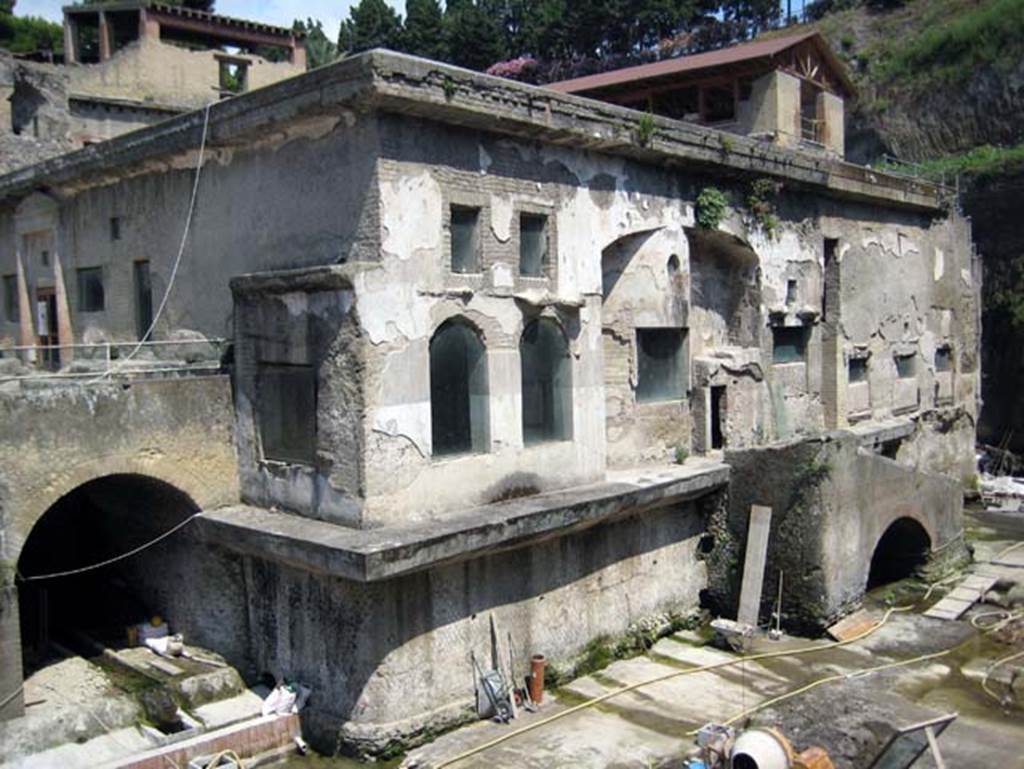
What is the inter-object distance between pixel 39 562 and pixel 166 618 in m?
2.10

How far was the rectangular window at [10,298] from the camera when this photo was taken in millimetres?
17078

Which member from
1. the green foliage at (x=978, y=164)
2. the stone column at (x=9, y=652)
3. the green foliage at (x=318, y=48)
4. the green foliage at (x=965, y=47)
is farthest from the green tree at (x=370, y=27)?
the stone column at (x=9, y=652)

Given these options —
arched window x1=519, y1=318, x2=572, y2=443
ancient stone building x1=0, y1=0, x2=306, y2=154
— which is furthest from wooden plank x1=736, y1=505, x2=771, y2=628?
ancient stone building x1=0, y1=0, x2=306, y2=154

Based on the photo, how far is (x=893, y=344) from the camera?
63.5 ft

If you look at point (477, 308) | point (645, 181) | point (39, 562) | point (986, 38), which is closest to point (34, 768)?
point (39, 562)

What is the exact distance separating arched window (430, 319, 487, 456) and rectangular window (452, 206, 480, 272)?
0.65m

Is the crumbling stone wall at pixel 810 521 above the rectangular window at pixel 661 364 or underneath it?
underneath

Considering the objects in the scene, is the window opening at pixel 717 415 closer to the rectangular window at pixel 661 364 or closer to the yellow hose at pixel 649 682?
the rectangular window at pixel 661 364

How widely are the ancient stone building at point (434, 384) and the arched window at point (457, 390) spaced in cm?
4

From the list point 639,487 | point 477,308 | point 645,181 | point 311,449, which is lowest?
point 639,487

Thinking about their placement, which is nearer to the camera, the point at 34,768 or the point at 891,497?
the point at 34,768

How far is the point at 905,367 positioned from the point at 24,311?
16.3 meters

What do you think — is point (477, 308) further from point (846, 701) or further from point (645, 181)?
point (846, 701)

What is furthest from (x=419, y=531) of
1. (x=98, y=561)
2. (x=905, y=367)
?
(x=905, y=367)
